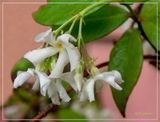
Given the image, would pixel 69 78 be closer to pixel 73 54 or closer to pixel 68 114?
pixel 73 54

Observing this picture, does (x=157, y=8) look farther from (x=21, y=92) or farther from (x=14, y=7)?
(x=21, y=92)

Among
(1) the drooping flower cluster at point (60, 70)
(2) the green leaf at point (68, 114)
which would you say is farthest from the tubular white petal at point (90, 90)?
(2) the green leaf at point (68, 114)

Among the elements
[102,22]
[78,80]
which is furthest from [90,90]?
[102,22]

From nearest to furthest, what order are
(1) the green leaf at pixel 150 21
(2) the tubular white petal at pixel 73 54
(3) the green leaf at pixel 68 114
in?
(2) the tubular white petal at pixel 73 54 < (1) the green leaf at pixel 150 21 < (3) the green leaf at pixel 68 114

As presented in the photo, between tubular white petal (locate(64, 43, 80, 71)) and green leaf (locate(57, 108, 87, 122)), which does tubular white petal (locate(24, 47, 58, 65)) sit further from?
green leaf (locate(57, 108, 87, 122))

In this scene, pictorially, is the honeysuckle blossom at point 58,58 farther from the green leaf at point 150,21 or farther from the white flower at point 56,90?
the green leaf at point 150,21

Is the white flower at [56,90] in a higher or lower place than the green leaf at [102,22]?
lower

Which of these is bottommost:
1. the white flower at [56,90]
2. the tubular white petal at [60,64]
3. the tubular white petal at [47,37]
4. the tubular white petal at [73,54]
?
the white flower at [56,90]

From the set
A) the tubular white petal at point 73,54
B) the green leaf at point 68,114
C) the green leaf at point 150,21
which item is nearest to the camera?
the tubular white petal at point 73,54
